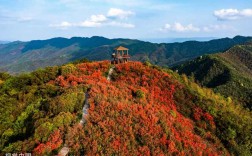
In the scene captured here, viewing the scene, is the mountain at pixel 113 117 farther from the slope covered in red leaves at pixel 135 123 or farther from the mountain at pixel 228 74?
the mountain at pixel 228 74

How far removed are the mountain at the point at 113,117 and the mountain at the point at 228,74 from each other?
2306 inches

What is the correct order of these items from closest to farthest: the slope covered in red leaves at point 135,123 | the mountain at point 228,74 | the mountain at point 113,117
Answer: the mountain at point 113,117
the slope covered in red leaves at point 135,123
the mountain at point 228,74

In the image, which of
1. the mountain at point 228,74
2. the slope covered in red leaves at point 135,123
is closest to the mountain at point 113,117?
the slope covered in red leaves at point 135,123

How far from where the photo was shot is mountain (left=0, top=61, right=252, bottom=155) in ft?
75.6

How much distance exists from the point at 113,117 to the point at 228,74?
10612 cm

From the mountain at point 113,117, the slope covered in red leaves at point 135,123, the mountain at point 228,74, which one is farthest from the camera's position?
the mountain at point 228,74

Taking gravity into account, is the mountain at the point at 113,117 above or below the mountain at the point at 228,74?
above

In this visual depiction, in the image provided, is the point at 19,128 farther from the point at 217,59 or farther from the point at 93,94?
the point at 217,59

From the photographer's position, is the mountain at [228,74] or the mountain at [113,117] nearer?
the mountain at [113,117]

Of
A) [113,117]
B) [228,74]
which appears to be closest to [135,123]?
[113,117]

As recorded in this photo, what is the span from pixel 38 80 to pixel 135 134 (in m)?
20.5

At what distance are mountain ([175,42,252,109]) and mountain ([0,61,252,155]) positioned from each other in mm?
58567

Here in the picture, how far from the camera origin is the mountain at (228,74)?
103188mm

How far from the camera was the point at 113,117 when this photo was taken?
85.7ft
